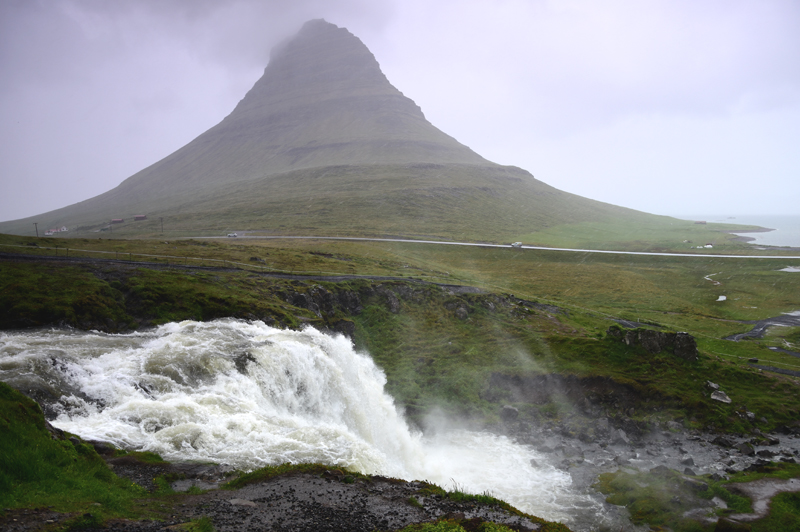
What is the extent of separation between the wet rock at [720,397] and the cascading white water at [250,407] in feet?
65.7

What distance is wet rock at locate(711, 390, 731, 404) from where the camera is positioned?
42.8 meters

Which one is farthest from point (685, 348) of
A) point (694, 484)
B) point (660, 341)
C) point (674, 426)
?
point (694, 484)

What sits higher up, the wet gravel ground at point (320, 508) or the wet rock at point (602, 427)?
the wet gravel ground at point (320, 508)

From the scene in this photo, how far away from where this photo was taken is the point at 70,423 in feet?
74.9

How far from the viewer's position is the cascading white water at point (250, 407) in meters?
24.5

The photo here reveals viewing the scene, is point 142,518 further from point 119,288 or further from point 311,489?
point 119,288

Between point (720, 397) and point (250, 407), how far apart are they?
44.5m

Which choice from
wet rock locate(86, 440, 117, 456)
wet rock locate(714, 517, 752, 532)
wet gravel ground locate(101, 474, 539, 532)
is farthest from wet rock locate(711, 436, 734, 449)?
wet rock locate(86, 440, 117, 456)

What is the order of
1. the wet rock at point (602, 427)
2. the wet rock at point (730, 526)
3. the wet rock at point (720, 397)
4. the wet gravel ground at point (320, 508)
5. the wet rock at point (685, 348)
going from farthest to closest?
the wet rock at point (685, 348) < the wet rock at point (720, 397) < the wet rock at point (602, 427) < the wet rock at point (730, 526) < the wet gravel ground at point (320, 508)

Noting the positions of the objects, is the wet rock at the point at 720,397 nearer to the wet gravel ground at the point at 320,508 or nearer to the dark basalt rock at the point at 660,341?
the dark basalt rock at the point at 660,341

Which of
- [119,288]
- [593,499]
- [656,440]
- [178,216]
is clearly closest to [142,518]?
[593,499]

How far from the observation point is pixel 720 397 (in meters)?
43.0

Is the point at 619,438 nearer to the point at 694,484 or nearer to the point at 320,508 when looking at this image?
the point at 694,484

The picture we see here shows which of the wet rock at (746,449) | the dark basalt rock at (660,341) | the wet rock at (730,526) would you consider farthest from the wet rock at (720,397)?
the wet rock at (730,526)
